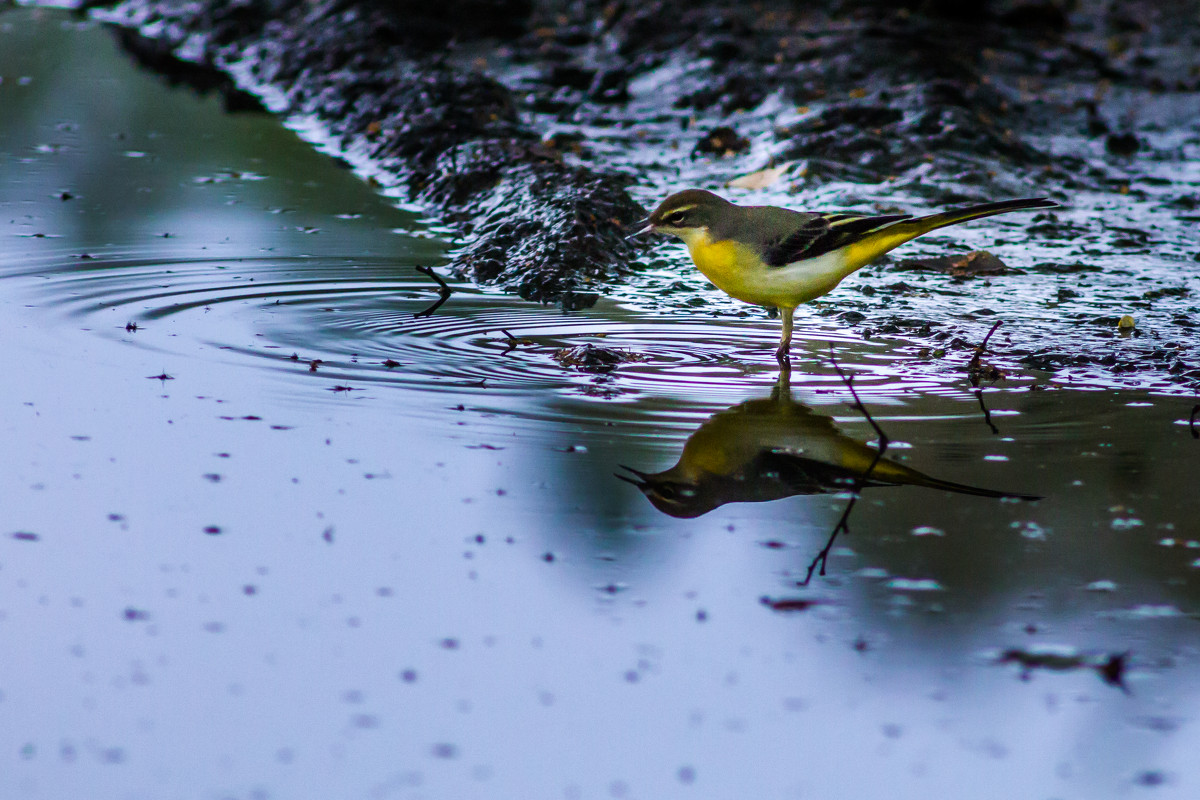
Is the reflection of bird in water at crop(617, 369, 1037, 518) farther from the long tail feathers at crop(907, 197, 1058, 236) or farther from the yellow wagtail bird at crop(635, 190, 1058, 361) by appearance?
the long tail feathers at crop(907, 197, 1058, 236)

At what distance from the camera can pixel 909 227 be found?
4.83 m

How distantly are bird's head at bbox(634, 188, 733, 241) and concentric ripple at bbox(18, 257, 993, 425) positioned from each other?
43cm

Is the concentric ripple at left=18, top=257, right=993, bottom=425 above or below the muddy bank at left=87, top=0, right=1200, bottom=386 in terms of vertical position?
below

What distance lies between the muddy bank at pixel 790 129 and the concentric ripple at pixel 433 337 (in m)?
0.41

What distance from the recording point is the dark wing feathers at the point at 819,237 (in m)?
4.64

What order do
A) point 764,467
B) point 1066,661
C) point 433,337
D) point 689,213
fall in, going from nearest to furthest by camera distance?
point 1066,661 → point 764,467 → point 689,213 → point 433,337

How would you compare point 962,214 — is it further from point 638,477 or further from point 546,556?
point 546,556

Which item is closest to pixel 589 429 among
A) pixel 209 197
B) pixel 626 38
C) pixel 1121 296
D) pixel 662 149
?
pixel 1121 296

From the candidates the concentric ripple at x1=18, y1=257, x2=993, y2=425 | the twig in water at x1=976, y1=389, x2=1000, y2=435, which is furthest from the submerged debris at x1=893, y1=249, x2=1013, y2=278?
the twig in water at x1=976, y1=389, x2=1000, y2=435

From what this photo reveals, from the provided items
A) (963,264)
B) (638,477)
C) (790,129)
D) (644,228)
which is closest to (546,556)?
(638,477)

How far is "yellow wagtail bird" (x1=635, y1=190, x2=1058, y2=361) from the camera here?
183 inches

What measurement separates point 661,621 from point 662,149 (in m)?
6.60

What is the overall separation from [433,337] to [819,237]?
1432 millimetres

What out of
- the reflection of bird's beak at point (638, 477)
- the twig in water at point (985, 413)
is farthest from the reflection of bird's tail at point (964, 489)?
the reflection of bird's beak at point (638, 477)
